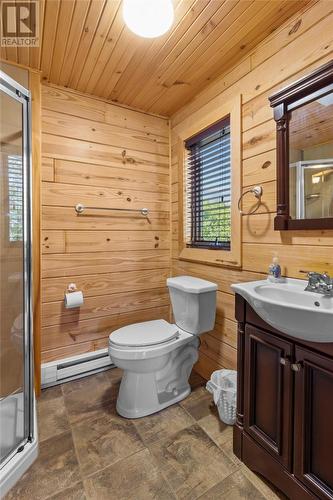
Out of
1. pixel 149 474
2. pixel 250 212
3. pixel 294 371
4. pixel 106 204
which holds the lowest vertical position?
pixel 149 474

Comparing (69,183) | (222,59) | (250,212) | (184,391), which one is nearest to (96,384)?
(184,391)

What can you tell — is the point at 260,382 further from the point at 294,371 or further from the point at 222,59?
the point at 222,59

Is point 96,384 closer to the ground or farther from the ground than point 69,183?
closer to the ground

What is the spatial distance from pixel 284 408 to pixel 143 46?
6.75 feet

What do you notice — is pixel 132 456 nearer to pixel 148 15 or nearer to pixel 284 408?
pixel 284 408

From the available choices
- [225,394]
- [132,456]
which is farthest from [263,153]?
[132,456]

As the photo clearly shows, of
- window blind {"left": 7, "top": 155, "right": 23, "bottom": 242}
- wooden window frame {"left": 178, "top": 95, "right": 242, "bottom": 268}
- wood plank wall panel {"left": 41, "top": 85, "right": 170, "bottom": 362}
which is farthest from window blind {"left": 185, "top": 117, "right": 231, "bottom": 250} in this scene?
window blind {"left": 7, "top": 155, "right": 23, "bottom": 242}

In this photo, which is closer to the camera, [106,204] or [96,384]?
[96,384]

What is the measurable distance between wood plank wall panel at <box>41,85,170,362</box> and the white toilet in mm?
476

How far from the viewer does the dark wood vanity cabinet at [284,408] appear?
37.7 inches

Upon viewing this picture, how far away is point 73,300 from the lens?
1910 millimetres

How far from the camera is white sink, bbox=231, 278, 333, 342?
2.81 feet

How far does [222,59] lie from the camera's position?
1.67m

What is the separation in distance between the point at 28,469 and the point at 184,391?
99 cm
